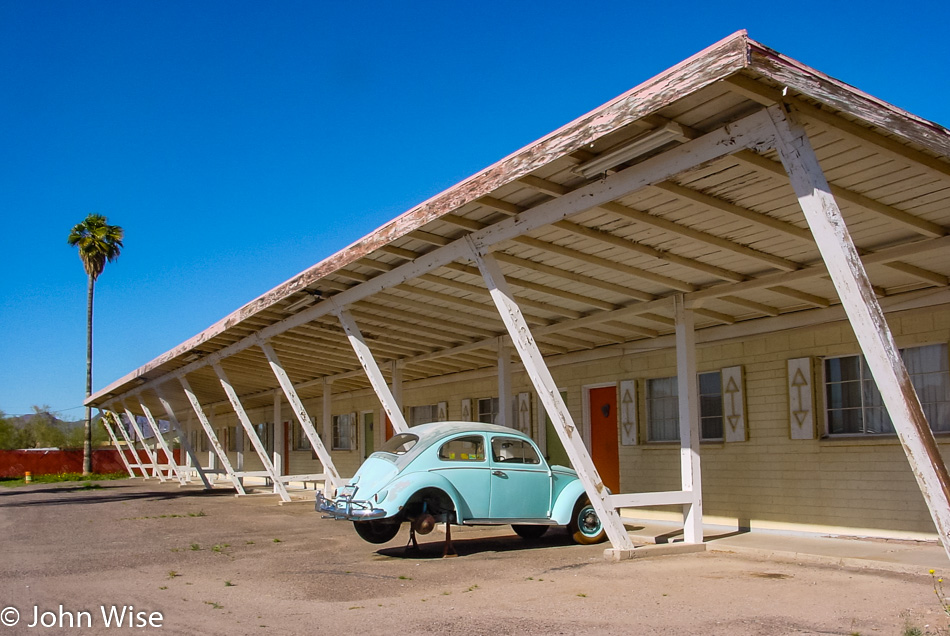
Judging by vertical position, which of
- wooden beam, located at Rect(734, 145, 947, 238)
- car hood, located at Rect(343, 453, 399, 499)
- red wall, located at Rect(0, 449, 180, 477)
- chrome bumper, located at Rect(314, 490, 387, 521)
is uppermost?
wooden beam, located at Rect(734, 145, 947, 238)

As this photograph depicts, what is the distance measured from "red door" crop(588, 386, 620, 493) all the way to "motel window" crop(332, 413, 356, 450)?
1089 centimetres

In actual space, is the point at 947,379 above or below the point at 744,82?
below

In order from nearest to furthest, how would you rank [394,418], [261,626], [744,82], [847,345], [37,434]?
[744,82], [261,626], [847,345], [394,418], [37,434]

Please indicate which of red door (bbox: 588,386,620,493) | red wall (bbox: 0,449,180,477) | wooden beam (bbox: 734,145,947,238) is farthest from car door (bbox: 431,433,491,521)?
red wall (bbox: 0,449,180,477)

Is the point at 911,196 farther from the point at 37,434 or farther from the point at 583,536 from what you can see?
the point at 37,434

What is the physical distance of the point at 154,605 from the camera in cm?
748

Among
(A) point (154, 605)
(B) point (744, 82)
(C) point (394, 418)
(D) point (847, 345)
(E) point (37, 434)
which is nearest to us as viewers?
(B) point (744, 82)

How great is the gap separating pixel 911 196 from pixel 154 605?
756cm

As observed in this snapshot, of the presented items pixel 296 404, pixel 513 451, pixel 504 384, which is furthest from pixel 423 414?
pixel 513 451

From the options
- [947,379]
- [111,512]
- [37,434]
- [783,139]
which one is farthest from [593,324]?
[37,434]

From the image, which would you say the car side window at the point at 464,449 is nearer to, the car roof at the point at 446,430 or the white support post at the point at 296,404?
the car roof at the point at 446,430

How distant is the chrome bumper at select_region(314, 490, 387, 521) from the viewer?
10.1 metres

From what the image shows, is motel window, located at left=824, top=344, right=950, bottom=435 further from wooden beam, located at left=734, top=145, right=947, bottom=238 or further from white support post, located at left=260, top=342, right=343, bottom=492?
white support post, located at left=260, top=342, right=343, bottom=492

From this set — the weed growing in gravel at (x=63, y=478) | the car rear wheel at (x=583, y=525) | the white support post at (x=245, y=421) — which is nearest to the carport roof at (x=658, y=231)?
the car rear wheel at (x=583, y=525)
